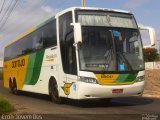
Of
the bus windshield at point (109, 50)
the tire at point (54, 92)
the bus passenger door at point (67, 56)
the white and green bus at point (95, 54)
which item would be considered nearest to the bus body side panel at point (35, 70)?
the white and green bus at point (95, 54)

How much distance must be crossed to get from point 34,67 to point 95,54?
6.94 m

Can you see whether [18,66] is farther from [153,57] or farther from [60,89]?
[153,57]

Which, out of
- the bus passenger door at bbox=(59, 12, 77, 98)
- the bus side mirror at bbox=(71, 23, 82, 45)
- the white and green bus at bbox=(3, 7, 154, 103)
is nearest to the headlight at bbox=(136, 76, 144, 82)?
the white and green bus at bbox=(3, 7, 154, 103)

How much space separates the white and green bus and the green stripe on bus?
2.24 meters

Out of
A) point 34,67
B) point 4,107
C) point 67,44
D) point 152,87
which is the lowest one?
point 4,107

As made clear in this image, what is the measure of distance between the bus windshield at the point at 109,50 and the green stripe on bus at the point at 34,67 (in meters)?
4.94

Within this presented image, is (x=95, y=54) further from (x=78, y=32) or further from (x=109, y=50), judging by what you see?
(x=78, y=32)

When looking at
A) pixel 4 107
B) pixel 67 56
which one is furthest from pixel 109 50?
pixel 4 107

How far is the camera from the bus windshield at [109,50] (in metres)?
15.8

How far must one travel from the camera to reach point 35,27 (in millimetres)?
22688

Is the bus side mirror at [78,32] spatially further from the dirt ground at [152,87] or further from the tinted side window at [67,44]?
the dirt ground at [152,87]

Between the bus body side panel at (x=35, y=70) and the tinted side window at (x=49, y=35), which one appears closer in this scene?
the tinted side window at (x=49, y=35)

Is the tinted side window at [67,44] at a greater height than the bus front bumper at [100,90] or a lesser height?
greater

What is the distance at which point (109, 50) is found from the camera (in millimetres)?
16078
